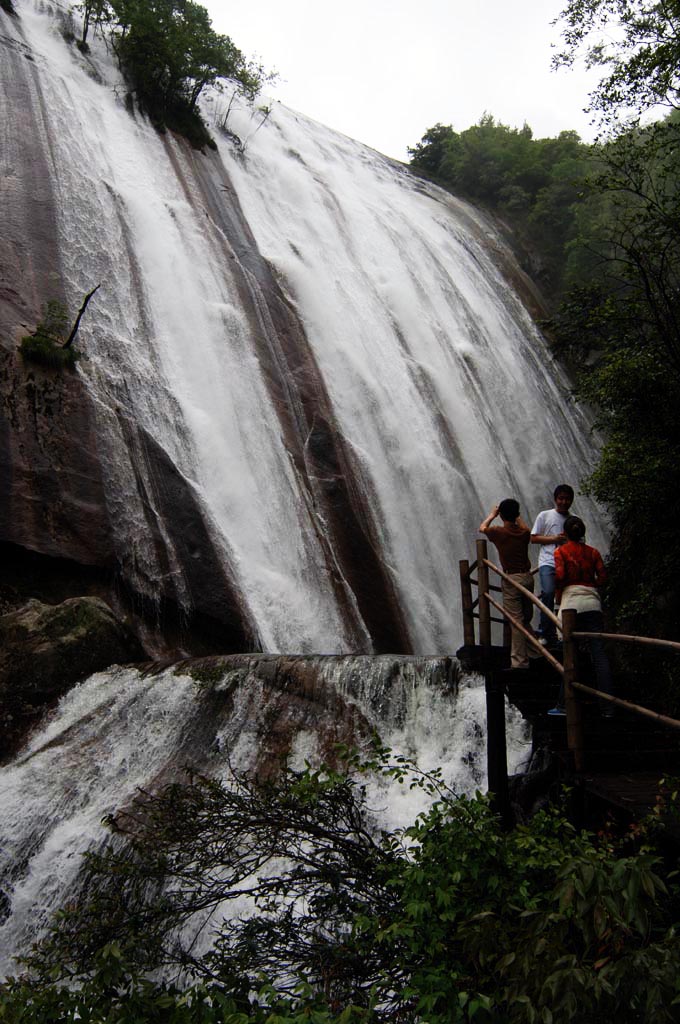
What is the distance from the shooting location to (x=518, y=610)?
6789mm

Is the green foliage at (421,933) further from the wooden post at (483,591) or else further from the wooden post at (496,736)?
the wooden post at (483,591)

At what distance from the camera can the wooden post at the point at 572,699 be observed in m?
4.57

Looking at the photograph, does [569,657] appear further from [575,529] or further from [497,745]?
[497,745]

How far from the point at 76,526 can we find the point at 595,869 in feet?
29.1

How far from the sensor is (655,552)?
39.8 ft

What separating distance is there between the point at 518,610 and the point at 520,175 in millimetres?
29412

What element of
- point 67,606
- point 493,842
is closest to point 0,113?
point 67,606

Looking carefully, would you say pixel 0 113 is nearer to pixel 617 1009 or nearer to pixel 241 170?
pixel 241 170

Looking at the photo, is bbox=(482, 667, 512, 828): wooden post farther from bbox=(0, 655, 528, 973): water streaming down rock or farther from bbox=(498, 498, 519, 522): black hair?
bbox=(498, 498, 519, 522): black hair

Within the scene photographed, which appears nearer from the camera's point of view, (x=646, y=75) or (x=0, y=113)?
(x=646, y=75)

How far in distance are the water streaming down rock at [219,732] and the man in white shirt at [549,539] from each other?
1340 mm

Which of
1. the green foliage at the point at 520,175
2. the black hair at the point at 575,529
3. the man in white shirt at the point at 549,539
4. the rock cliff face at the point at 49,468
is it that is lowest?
the rock cliff face at the point at 49,468

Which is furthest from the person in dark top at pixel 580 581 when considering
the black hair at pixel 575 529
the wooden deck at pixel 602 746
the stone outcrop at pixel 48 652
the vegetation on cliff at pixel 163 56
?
the vegetation on cliff at pixel 163 56

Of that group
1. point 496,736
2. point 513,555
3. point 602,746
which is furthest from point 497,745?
point 513,555
